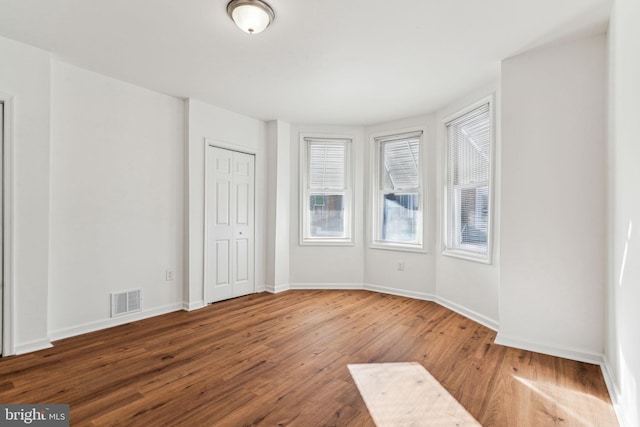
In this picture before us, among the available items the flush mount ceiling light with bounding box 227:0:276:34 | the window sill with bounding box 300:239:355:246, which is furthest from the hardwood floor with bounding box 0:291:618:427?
the flush mount ceiling light with bounding box 227:0:276:34

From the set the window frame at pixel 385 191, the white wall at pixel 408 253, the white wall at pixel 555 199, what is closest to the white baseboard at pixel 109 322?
the white wall at pixel 408 253

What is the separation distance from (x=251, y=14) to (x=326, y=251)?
3525 mm

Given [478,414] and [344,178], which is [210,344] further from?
[344,178]

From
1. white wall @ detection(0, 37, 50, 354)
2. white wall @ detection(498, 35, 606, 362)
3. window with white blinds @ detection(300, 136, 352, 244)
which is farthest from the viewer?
window with white blinds @ detection(300, 136, 352, 244)

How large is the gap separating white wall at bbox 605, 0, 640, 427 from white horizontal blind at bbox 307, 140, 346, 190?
332 centimetres

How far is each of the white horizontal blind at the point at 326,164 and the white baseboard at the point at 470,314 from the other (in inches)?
87.9

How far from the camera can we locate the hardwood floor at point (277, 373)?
6.29 ft

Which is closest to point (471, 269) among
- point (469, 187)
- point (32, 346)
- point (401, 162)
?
point (469, 187)

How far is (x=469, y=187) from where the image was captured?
12.6 feet

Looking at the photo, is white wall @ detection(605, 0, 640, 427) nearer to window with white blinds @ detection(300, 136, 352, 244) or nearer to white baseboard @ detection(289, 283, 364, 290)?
white baseboard @ detection(289, 283, 364, 290)

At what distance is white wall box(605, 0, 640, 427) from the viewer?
1649 millimetres

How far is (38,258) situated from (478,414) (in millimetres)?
3539

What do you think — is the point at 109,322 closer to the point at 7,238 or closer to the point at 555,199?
the point at 7,238

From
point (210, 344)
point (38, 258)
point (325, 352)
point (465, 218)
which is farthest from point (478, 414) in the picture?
point (38, 258)
